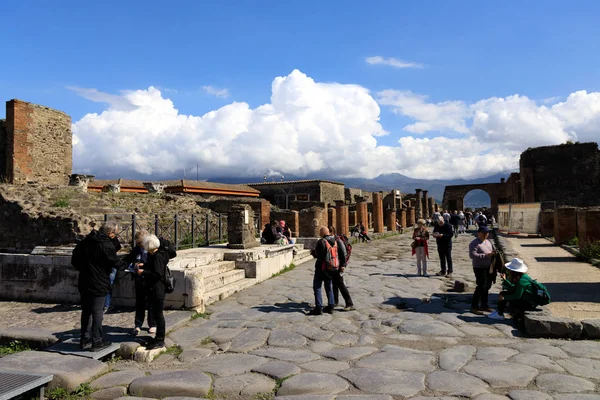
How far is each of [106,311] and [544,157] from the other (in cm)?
3959

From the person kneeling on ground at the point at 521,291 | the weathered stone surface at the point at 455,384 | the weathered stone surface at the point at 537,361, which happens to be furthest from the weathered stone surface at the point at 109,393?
the person kneeling on ground at the point at 521,291

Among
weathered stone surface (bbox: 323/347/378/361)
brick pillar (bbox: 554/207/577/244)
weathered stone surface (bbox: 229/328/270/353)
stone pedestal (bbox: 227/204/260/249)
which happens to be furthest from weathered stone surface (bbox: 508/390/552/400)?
brick pillar (bbox: 554/207/577/244)

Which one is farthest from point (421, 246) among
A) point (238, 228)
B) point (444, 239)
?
point (238, 228)

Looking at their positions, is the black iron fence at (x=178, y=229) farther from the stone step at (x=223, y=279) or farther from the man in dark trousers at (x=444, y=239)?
the man in dark trousers at (x=444, y=239)

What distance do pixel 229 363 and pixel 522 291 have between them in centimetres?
376

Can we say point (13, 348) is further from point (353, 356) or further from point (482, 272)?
point (482, 272)

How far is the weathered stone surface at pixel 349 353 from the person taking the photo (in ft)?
14.3

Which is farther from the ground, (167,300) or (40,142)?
(40,142)

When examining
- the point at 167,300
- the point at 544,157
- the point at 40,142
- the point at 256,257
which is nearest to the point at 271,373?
the point at 167,300

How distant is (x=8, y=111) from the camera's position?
64.3ft

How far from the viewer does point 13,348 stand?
490 cm

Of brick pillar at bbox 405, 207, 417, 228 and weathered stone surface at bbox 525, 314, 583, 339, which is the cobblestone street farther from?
brick pillar at bbox 405, 207, 417, 228

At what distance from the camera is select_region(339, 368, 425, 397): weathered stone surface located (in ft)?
11.3

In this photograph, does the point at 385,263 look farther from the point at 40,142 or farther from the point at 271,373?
the point at 40,142
